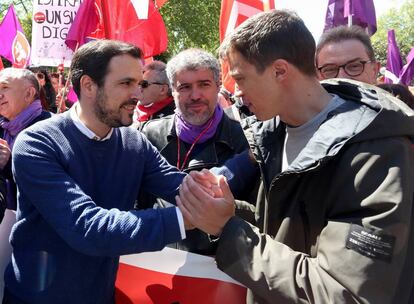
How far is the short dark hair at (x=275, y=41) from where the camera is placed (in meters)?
1.64

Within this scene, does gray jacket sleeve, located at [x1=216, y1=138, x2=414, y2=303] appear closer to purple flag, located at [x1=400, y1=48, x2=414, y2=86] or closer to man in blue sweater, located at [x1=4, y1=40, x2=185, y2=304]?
man in blue sweater, located at [x1=4, y1=40, x2=185, y2=304]

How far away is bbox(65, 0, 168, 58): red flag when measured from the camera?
16.8 feet

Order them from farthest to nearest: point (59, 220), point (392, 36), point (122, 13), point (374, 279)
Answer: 1. point (392, 36)
2. point (122, 13)
3. point (59, 220)
4. point (374, 279)

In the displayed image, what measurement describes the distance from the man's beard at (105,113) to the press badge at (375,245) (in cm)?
129

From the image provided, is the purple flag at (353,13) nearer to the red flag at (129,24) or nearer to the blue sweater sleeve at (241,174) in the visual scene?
the red flag at (129,24)

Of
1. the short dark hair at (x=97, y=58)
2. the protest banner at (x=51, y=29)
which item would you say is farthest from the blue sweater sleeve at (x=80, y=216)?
the protest banner at (x=51, y=29)

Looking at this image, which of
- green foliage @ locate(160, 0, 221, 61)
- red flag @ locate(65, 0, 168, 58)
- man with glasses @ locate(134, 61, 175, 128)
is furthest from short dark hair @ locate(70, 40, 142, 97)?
green foliage @ locate(160, 0, 221, 61)

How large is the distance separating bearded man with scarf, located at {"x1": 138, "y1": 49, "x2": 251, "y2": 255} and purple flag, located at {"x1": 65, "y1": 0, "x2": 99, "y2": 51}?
3.08 metres

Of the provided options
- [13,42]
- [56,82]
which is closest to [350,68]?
[56,82]

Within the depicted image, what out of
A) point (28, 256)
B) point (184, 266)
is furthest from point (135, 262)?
point (28, 256)

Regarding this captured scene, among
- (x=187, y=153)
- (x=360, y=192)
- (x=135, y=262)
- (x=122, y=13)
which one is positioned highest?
(x=122, y=13)

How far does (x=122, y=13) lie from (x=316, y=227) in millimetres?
4176

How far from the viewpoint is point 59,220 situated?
1.82 metres

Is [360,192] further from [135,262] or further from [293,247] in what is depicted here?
[135,262]
